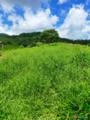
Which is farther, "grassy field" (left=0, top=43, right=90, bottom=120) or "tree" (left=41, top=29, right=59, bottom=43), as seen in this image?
"tree" (left=41, top=29, right=59, bottom=43)

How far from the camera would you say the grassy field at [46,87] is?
971cm

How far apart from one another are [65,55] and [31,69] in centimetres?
279

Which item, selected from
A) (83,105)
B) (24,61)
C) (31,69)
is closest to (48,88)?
(31,69)

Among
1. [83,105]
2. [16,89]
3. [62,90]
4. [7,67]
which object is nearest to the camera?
[83,105]

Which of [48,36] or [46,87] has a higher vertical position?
[48,36]

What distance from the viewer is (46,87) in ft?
45.0

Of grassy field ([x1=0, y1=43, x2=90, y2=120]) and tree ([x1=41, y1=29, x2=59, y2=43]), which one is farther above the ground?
tree ([x1=41, y1=29, x2=59, y2=43])

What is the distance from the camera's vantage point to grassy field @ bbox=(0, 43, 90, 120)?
971cm

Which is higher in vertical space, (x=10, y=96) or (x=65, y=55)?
(x=65, y=55)

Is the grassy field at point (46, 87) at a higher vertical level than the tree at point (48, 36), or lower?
lower

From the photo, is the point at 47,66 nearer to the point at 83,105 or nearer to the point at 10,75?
the point at 10,75

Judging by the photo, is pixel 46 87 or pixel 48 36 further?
pixel 48 36

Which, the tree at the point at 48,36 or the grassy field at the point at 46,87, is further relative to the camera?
the tree at the point at 48,36

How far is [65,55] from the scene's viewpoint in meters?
18.5
